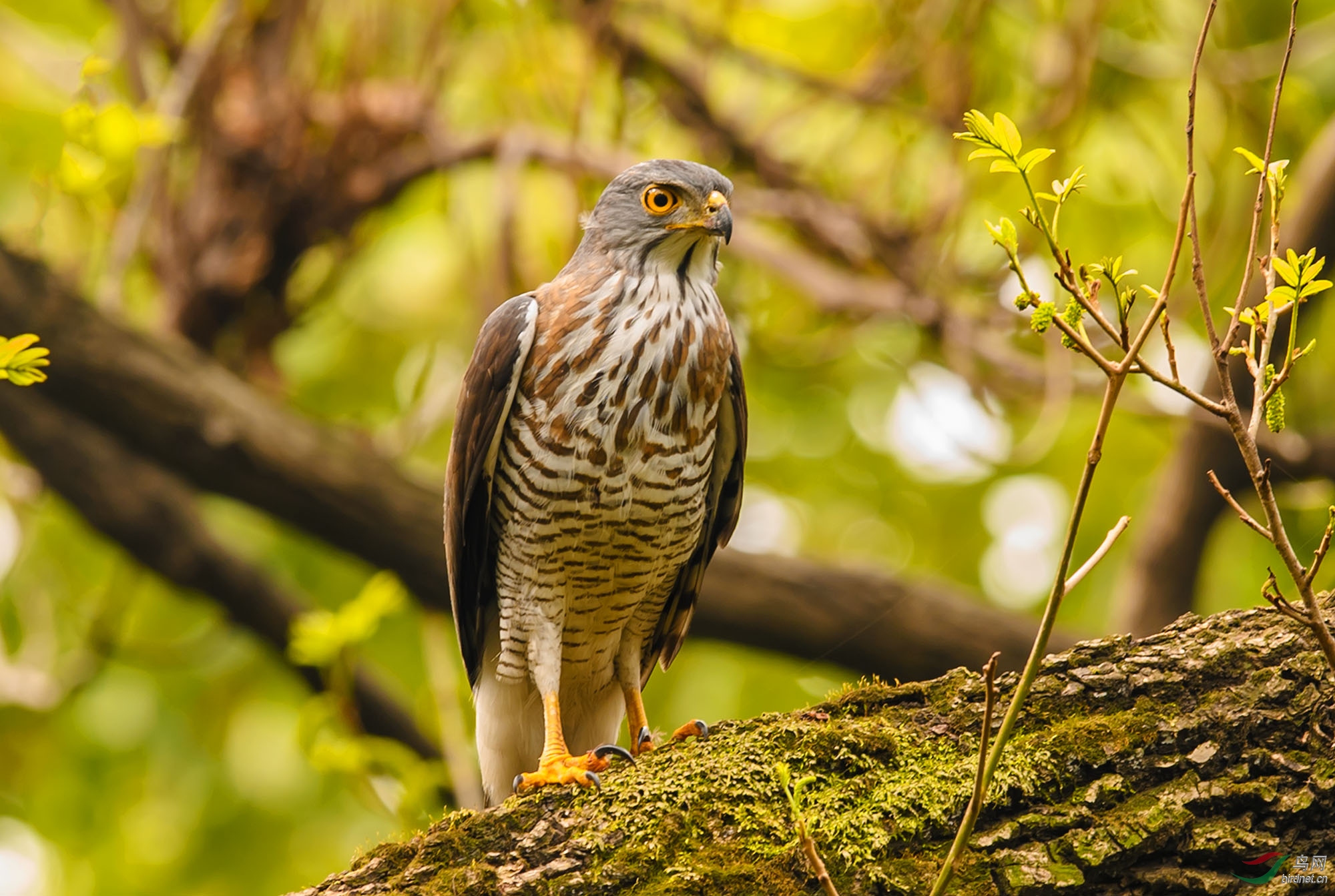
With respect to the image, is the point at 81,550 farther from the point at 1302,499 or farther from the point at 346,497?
the point at 1302,499

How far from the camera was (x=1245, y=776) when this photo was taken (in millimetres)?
2064

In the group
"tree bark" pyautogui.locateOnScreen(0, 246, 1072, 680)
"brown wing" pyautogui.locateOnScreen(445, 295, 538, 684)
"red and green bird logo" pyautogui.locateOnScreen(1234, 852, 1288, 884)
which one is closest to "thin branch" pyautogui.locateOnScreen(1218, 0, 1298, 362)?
"red and green bird logo" pyautogui.locateOnScreen(1234, 852, 1288, 884)

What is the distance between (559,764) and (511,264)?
110 inches

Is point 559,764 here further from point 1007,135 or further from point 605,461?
point 1007,135

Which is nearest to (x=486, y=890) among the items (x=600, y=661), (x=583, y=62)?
(x=600, y=661)

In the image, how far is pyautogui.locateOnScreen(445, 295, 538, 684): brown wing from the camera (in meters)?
3.23

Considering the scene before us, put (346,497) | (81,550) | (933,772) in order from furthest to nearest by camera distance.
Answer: (81,550) < (346,497) < (933,772)

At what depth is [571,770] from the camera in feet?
8.46

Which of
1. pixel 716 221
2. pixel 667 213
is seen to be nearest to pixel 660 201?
pixel 667 213

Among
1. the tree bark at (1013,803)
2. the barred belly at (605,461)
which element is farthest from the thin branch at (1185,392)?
the barred belly at (605,461)

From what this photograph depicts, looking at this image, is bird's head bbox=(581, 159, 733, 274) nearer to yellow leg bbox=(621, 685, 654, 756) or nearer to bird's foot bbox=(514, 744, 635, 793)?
yellow leg bbox=(621, 685, 654, 756)

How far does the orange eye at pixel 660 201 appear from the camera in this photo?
343cm

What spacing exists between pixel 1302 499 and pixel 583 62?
3.51m

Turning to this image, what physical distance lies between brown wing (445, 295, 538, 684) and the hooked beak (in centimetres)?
48
